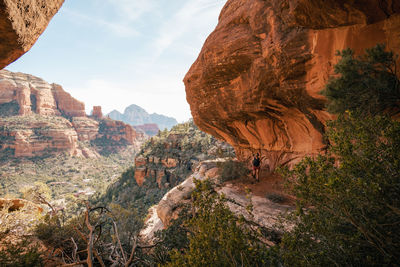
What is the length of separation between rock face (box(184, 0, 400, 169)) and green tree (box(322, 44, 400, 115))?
0.69m

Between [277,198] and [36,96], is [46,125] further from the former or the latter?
[277,198]

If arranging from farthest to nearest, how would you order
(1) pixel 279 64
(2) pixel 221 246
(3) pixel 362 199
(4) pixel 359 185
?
(1) pixel 279 64, (2) pixel 221 246, (3) pixel 362 199, (4) pixel 359 185

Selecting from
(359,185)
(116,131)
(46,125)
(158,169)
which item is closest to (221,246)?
(359,185)

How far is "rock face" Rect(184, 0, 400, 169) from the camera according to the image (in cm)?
353

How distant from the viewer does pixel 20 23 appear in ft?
8.87

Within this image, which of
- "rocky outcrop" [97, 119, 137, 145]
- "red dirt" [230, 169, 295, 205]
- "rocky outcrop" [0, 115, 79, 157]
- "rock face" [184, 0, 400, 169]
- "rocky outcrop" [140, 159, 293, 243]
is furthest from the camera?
"rocky outcrop" [97, 119, 137, 145]

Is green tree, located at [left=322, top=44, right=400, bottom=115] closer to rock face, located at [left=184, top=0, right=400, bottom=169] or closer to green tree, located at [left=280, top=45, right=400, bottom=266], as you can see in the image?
green tree, located at [left=280, top=45, right=400, bottom=266]

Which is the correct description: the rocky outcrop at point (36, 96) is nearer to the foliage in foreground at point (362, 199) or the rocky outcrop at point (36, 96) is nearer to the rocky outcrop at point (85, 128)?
the rocky outcrop at point (85, 128)

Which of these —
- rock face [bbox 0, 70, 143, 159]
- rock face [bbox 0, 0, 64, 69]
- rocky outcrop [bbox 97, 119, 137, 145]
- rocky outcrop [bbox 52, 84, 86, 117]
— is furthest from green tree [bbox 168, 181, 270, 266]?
rocky outcrop [bbox 52, 84, 86, 117]

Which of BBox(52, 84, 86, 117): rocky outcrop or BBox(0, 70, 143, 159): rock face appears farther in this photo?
BBox(52, 84, 86, 117): rocky outcrop

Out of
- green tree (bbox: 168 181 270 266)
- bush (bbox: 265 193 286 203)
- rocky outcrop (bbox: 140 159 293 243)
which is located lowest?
rocky outcrop (bbox: 140 159 293 243)

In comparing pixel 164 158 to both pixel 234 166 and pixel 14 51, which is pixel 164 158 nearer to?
pixel 234 166

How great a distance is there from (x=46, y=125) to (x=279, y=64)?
306ft

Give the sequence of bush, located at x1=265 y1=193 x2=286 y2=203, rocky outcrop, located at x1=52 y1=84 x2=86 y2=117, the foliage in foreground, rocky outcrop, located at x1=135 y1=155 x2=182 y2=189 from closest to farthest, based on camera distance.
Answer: the foliage in foreground < bush, located at x1=265 y1=193 x2=286 y2=203 < rocky outcrop, located at x1=135 y1=155 x2=182 y2=189 < rocky outcrop, located at x1=52 y1=84 x2=86 y2=117
